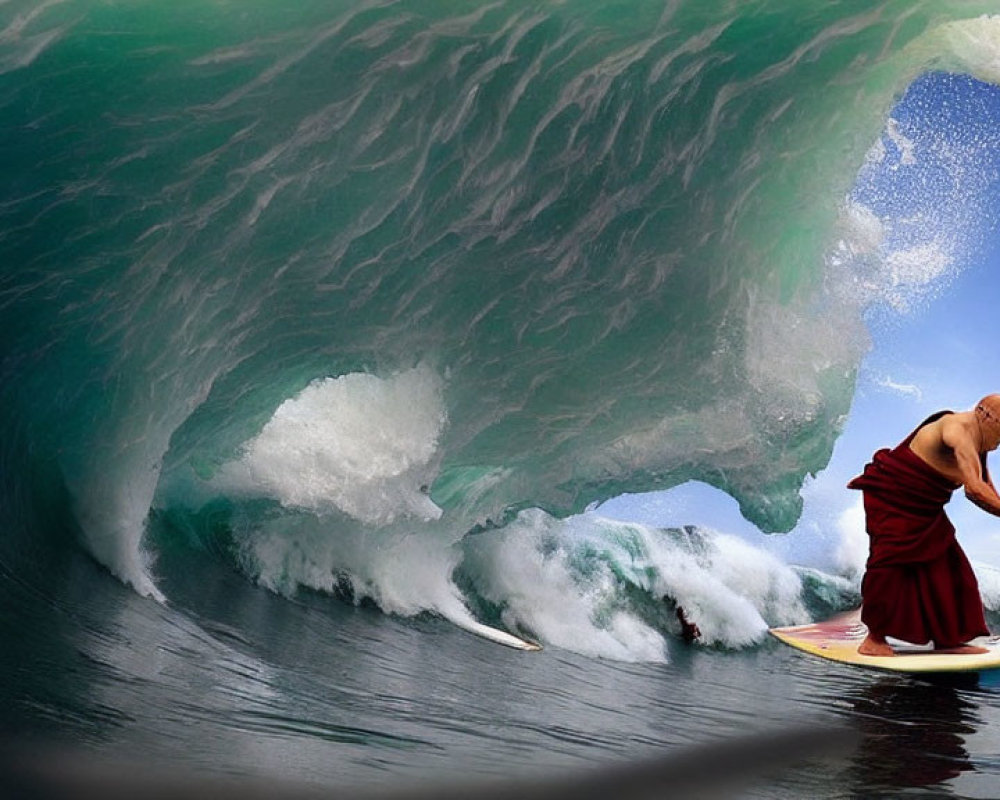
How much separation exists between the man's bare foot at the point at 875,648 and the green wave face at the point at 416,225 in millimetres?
1423

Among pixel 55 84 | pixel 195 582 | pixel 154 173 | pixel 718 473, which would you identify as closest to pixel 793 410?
pixel 718 473

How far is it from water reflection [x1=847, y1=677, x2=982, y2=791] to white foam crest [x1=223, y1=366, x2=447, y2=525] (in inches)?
106

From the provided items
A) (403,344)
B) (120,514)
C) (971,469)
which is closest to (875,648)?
(971,469)

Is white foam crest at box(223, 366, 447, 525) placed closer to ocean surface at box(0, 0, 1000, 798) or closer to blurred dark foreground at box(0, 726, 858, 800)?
ocean surface at box(0, 0, 1000, 798)

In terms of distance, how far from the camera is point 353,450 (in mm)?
6086

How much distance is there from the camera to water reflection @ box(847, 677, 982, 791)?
2.30m

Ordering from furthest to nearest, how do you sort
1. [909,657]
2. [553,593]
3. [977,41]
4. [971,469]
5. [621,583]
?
[621,583], [553,593], [909,657], [971,469], [977,41]

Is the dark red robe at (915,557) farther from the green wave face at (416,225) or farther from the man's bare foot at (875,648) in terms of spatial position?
the green wave face at (416,225)

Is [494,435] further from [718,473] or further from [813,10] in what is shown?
[813,10]

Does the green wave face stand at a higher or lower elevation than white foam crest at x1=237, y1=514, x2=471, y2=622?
higher

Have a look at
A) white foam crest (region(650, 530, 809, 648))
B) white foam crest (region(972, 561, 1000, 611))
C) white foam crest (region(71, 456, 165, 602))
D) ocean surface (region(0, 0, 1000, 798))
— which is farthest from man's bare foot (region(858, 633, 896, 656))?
white foam crest (region(972, 561, 1000, 611))

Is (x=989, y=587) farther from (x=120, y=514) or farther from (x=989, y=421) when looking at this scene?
(x=120, y=514)

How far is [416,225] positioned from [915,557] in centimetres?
317

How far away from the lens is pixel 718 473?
688 cm
